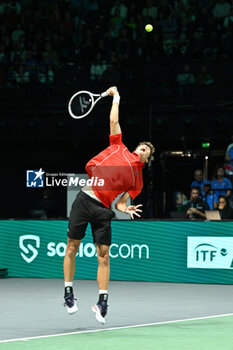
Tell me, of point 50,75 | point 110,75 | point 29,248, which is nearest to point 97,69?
point 110,75

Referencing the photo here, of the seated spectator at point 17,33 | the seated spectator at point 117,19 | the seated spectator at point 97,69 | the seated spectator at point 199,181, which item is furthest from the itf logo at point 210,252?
the seated spectator at point 17,33

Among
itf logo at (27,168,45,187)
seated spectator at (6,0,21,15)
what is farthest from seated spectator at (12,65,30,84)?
itf logo at (27,168,45,187)

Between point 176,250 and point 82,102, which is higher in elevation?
point 82,102

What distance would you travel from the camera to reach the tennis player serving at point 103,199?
26.5 feet

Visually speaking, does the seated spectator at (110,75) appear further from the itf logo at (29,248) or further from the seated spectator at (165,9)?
the itf logo at (29,248)

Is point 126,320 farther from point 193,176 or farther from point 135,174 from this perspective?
point 193,176

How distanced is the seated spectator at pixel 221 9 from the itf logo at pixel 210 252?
299 inches

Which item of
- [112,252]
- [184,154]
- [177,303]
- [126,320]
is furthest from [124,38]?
[126,320]

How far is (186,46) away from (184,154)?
9.00ft

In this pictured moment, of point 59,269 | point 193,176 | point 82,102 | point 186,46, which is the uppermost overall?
point 186,46

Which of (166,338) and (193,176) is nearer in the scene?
(166,338)

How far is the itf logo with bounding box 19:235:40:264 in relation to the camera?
13.6 metres

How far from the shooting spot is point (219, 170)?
1540cm

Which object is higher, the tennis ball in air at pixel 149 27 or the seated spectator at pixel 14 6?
the seated spectator at pixel 14 6
